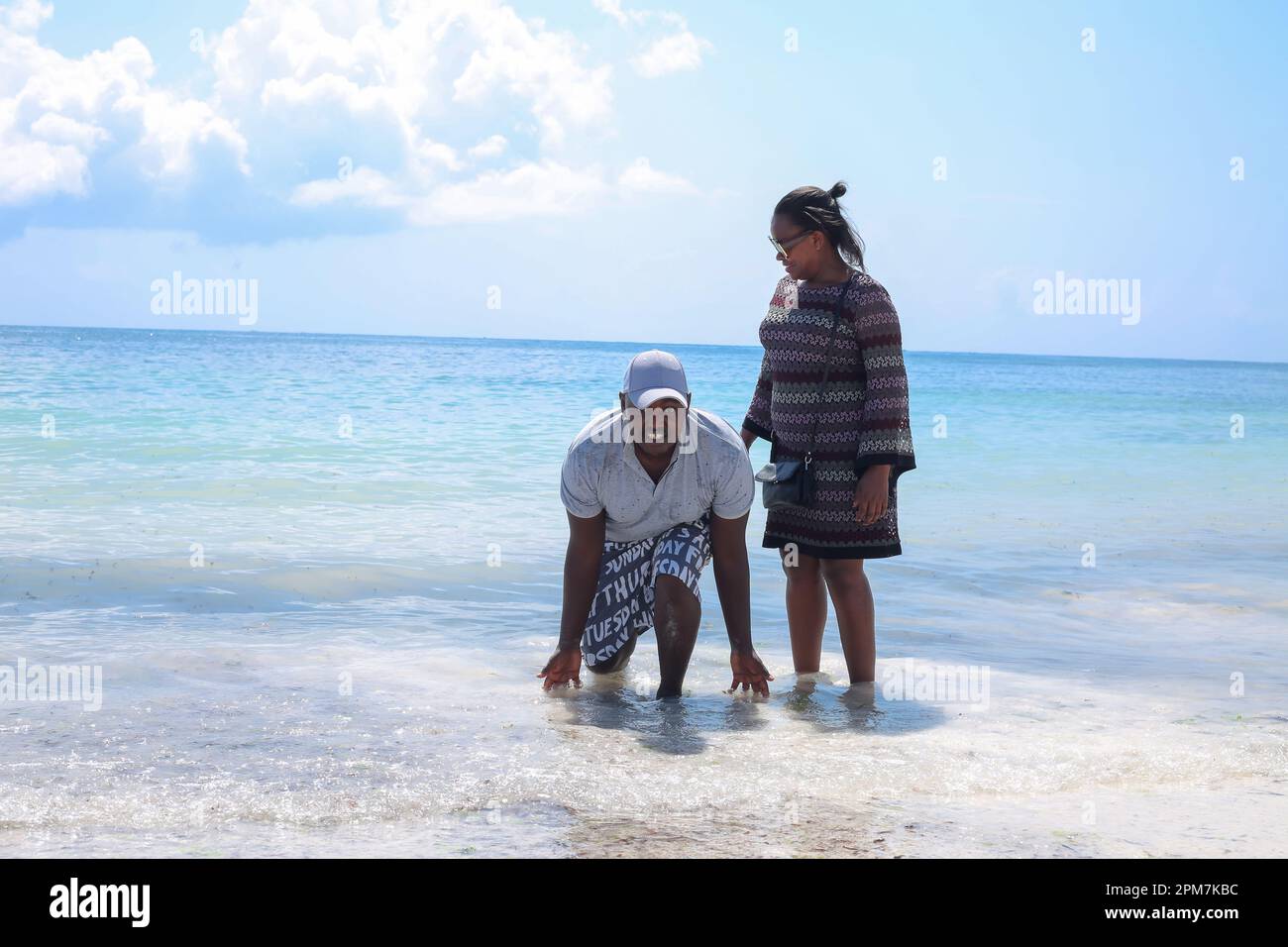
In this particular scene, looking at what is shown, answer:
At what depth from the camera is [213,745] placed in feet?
10.9

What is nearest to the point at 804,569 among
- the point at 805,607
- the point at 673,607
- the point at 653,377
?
the point at 805,607

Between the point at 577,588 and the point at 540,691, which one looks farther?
the point at 540,691

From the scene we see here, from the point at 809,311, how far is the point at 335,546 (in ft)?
13.0

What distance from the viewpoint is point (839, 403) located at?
12.8ft

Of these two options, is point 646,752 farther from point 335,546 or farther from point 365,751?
point 335,546

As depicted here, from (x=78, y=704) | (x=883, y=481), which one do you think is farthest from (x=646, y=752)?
(x=78, y=704)

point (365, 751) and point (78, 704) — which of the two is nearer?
point (365, 751)

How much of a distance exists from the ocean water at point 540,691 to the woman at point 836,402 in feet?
1.59

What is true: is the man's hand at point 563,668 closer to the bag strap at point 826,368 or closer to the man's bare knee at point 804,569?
the man's bare knee at point 804,569

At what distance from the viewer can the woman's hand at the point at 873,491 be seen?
378cm

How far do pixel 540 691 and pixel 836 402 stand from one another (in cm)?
138

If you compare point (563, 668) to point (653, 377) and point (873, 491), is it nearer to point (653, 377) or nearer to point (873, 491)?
point (653, 377)

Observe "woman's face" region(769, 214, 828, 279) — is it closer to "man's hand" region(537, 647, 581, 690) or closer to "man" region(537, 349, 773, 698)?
"man" region(537, 349, 773, 698)

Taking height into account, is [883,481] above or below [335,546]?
above
